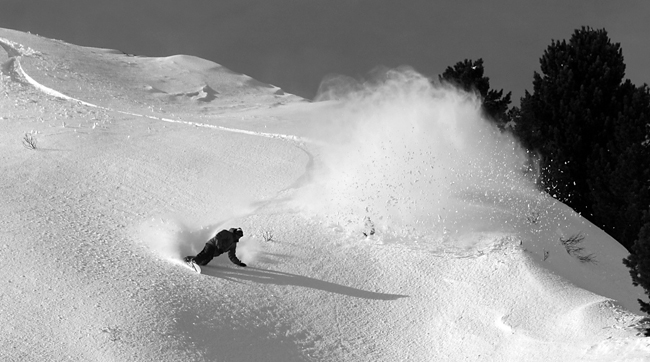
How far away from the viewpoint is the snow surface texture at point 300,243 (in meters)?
11.3

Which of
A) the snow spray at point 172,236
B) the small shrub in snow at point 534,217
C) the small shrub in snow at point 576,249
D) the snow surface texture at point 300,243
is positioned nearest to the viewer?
the snow surface texture at point 300,243

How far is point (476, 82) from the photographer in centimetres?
2702

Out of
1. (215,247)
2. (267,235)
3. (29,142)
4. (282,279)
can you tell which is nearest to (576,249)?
(267,235)

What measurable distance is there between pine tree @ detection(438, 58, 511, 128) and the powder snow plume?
2.04ft

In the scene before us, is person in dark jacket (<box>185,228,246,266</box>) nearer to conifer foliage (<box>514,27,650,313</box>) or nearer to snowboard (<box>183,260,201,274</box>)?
snowboard (<box>183,260,201,274</box>)

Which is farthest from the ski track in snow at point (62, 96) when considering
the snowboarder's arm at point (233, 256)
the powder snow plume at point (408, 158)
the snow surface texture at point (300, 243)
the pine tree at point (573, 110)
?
the snowboarder's arm at point (233, 256)

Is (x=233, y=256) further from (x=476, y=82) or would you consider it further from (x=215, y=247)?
(x=476, y=82)

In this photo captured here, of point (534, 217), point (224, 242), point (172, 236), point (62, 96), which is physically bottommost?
point (62, 96)

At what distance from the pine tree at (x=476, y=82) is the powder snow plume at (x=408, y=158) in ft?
2.04

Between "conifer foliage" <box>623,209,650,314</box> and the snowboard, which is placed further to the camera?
the snowboard

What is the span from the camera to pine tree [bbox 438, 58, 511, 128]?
87.2ft

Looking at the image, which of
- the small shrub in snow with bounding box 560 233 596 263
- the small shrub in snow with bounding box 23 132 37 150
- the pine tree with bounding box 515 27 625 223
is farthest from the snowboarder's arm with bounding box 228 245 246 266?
the pine tree with bounding box 515 27 625 223

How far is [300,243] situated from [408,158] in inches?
199

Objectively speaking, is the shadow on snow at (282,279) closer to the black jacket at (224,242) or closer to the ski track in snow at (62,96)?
the black jacket at (224,242)
